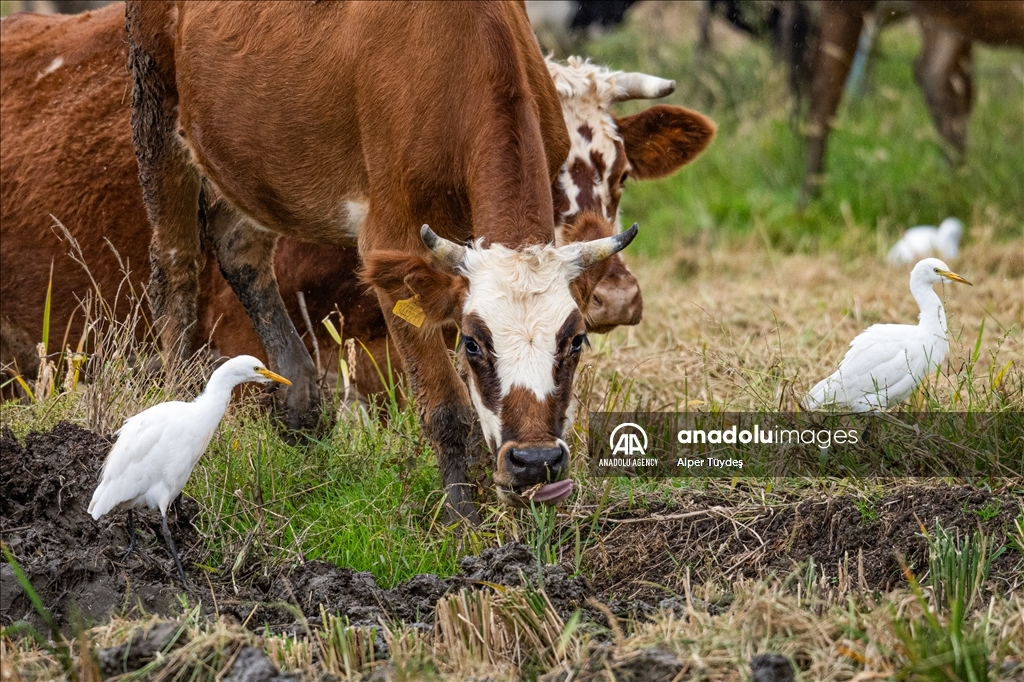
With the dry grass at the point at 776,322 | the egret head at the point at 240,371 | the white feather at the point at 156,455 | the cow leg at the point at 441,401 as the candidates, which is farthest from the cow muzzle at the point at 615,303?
the white feather at the point at 156,455

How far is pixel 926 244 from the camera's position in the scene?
8.13 metres

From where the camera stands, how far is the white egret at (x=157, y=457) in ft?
11.9

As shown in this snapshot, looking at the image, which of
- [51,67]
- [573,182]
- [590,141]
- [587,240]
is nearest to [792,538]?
[587,240]

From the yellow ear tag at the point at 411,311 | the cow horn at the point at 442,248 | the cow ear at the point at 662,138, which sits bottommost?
the yellow ear tag at the point at 411,311

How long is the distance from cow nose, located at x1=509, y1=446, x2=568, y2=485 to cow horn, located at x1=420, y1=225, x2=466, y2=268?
1.98ft

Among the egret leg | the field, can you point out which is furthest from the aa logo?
the egret leg

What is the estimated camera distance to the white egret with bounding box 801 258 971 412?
4367 mm

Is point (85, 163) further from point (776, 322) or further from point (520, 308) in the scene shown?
point (776, 322)

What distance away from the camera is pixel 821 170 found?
32.6 ft

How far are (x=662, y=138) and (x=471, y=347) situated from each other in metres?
2.27

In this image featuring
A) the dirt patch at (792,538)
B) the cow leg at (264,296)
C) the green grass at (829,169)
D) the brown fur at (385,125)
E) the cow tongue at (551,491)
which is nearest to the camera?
the dirt patch at (792,538)

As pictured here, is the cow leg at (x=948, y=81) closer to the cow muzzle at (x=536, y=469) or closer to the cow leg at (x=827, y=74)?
the cow leg at (x=827, y=74)

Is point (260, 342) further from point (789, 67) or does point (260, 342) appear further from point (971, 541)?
point (789, 67)

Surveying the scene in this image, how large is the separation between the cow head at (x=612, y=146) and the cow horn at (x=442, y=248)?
113 cm
